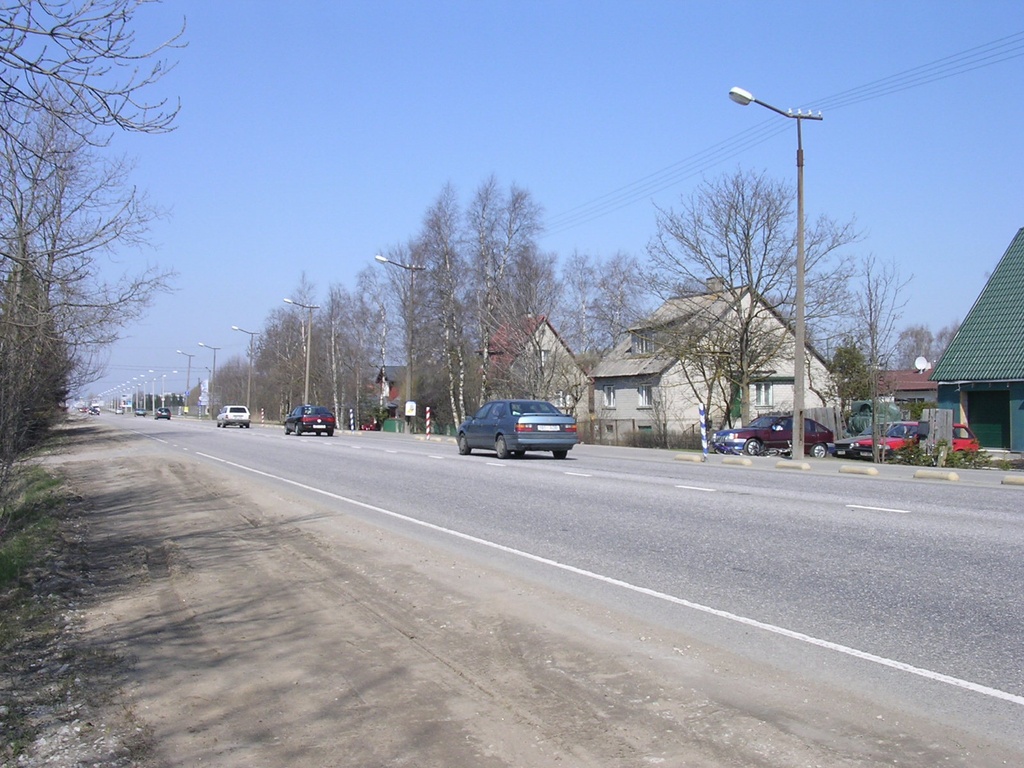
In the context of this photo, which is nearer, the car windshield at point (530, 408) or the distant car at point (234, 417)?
the car windshield at point (530, 408)

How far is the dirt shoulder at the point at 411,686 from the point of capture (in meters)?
4.52

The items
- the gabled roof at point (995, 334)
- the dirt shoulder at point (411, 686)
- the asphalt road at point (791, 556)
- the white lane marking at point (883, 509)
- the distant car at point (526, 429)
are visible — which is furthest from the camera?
the gabled roof at point (995, 334)

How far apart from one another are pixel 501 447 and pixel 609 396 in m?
33.1

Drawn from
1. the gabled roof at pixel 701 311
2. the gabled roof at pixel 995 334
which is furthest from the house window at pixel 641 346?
the gabled roof at pixel 995 334

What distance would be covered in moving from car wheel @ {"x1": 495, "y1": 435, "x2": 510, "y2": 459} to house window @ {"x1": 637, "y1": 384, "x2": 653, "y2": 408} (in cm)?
2868

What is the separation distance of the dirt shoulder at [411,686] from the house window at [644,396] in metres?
44.6

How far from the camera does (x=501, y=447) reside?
82.6 feet

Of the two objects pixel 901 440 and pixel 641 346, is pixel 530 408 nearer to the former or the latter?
pixel 901 440

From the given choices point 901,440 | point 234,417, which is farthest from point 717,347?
point 234,417

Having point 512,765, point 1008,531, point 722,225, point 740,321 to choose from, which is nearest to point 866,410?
point 740,321

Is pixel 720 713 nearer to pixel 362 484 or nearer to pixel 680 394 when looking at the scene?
pixel 362 484

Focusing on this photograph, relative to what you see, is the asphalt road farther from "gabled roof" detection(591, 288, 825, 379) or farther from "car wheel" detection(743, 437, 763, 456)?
"gabled roof" detection(591, 288, 825, 379)

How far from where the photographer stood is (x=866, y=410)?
Answer: 4153cm

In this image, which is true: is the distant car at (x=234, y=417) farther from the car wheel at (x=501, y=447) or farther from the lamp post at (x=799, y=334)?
the lamp post at (x=799, y=334)
